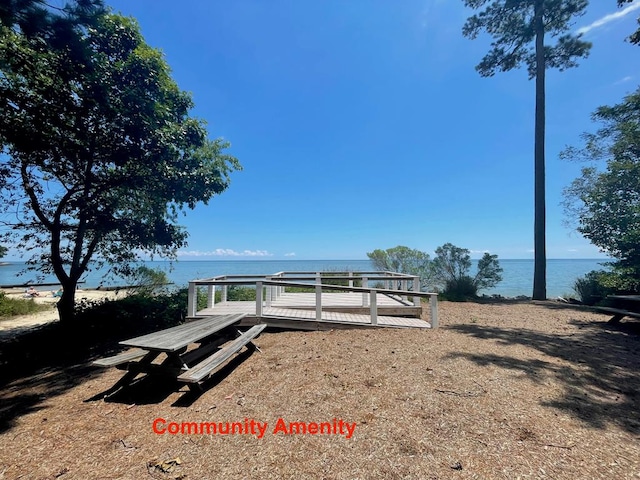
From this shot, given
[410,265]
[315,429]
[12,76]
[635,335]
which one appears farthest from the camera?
[410,265]

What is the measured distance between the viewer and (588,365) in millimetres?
3992

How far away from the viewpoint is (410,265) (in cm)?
1476

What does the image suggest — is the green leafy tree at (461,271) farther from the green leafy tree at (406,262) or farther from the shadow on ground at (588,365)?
the shadow on ground at (588,365)

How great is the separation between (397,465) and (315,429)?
2.60ft

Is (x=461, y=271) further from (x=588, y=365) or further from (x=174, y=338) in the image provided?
(x=174, y=338)

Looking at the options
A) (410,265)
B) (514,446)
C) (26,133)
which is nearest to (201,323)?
(514,446)

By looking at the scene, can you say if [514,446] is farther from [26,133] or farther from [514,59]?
[514,59]

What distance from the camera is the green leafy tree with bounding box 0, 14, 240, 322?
5211 millimetres

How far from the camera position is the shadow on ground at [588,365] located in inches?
108

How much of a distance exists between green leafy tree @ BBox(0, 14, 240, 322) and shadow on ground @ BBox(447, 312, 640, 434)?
7.68 metres

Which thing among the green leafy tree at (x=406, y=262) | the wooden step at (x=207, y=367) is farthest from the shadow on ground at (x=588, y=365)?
the green leafy tree at (x=406, y=262)

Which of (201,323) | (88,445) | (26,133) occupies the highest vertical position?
(26,133)

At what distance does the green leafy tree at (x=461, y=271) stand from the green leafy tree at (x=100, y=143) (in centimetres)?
1032

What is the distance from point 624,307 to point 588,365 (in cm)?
601
